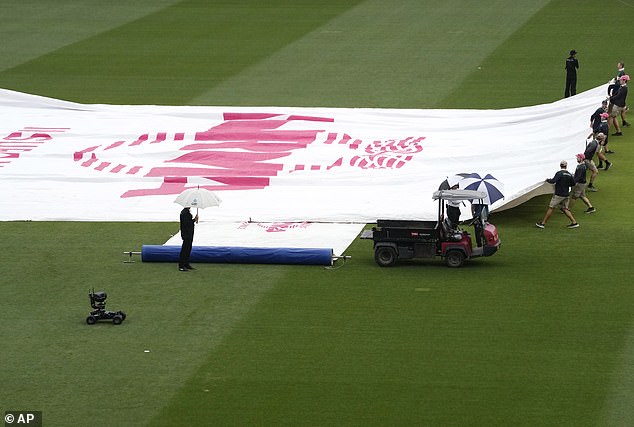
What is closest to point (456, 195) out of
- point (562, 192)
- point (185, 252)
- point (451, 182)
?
point (451, 182)

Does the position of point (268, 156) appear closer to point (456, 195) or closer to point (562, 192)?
point (562, 192)

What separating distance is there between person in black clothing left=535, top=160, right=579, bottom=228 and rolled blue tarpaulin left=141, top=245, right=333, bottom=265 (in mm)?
5688

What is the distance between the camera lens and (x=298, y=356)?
2244cm

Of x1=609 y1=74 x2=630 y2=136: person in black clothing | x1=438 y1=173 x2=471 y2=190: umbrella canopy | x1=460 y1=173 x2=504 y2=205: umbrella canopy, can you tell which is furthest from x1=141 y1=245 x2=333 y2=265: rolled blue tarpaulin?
x1=609 y1=74 x2=630 y2=136: person in black clothing

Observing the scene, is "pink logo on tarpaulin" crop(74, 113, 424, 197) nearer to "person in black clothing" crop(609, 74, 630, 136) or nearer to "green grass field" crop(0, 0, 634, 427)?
"green grass field" crop(0, 0, 634, 427)

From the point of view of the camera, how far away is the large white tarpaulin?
3195cm

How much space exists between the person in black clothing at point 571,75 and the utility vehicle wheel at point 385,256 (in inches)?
700

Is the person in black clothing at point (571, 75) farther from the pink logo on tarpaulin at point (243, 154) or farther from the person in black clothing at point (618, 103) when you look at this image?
the pink logo on tarpaulin at point (243, 154)

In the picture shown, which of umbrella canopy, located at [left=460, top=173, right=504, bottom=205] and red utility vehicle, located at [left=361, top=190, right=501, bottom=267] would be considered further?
umbrella canopy, located at [left=460, top=173, right=504, bottom=205]

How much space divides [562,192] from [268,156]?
28.4 feet

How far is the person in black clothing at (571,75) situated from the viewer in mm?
43219

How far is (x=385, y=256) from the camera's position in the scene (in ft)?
90.1

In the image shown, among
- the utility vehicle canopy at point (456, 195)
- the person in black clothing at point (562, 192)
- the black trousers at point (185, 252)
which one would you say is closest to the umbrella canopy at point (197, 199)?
the black trousers at point (185, 252)

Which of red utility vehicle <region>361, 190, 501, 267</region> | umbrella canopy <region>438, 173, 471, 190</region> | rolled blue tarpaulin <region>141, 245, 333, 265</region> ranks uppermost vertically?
umbrella canopy <region>438, 173, 471, 190</region>
